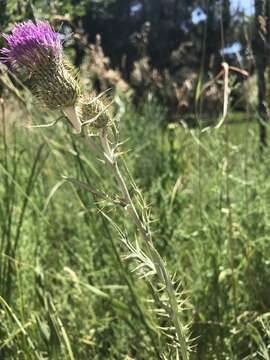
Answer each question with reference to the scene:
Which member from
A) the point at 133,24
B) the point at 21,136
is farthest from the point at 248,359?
the point at 133,24

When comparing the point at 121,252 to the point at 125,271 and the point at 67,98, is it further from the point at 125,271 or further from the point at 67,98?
the point at 67,98

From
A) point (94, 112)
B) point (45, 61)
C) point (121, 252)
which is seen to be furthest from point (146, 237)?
point (121, 252)

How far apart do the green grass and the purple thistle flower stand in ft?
1.82

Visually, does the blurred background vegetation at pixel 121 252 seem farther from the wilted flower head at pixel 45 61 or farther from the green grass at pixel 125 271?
the wilted flower head at pixel 45 61

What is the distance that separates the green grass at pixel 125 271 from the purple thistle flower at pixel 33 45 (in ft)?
1.82

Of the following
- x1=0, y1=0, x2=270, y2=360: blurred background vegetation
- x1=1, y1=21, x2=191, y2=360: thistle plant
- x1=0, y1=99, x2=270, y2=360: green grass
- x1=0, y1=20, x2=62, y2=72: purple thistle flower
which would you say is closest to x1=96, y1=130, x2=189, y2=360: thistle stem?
x1=1, y1=21, x2=191, y2=360: thistle plant

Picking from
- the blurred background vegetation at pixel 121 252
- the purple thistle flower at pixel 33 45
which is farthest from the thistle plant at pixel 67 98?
the blurred background vegetation at pixel 121 252

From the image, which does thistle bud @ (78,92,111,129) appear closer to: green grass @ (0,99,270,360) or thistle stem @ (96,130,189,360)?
thistle stem @ (96,130,189,360)

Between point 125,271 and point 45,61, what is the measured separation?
1122 millimetres

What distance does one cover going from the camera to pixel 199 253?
7.66 ft

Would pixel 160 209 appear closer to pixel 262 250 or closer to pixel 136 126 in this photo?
pixel 262 250

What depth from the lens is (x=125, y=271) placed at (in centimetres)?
216

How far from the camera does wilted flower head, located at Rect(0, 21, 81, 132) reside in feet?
3.83

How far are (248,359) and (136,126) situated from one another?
272 cm
